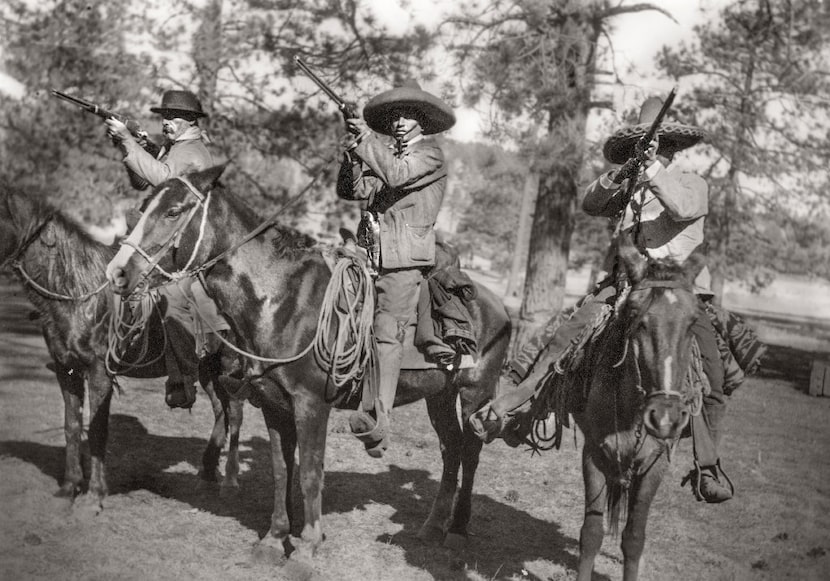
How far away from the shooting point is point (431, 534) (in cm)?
640

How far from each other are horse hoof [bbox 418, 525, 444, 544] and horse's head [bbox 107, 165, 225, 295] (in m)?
2.99

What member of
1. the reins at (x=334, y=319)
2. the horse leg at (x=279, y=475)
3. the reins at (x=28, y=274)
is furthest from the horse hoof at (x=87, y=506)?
the reins at (x=334, y=319)

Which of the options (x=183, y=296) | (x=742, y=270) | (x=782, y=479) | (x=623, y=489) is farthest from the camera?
(x=742, y=270)

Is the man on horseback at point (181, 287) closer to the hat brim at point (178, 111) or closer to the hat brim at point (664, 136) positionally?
the hat brim at point (178, 111)

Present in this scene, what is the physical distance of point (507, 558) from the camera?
6.09m

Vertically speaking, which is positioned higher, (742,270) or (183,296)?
(742,270)

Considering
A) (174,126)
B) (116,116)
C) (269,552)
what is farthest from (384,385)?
(116,116)

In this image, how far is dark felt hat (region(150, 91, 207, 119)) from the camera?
6609 millimetres

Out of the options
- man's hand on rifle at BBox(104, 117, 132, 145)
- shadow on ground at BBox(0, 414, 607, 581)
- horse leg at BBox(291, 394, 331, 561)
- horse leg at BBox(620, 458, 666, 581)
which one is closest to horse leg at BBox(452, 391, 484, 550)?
shadow on ground at BBox(0, 414, 607, 581)

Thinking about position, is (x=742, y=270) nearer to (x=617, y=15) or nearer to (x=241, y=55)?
(x=617, y=15)

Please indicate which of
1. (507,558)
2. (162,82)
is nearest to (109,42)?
(162,82)

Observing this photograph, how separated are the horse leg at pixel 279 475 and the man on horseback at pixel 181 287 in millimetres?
935

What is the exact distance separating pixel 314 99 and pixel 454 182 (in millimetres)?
86731

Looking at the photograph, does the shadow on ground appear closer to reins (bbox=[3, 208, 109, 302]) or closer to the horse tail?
the horse tail
